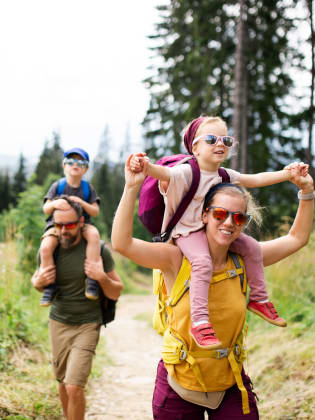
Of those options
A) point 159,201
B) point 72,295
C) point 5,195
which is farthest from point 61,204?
point 5,195

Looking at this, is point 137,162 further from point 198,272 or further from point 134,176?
point 198,272

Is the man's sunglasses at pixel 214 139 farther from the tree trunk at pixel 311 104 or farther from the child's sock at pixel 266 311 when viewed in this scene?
the tree trunk at pixel 311 104

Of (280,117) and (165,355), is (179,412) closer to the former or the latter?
(165,355)

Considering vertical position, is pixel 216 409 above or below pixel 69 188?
below

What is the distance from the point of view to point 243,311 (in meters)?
2.32

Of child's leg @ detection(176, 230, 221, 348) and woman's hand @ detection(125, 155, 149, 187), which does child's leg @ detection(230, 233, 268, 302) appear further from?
woman's hand @ detection(125, 155, 149, 187)

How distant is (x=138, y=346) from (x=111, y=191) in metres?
41.0

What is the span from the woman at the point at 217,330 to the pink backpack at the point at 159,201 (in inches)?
4.1

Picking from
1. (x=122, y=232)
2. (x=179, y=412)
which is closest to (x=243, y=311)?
(x=179, y=412)

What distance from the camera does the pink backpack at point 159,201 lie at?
2270mm

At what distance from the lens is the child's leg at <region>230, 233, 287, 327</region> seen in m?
2.39

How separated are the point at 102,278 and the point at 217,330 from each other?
1.96 m

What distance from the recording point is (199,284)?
2.13 m

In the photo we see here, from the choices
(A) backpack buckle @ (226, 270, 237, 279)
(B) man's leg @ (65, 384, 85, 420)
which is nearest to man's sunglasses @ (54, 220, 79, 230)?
(B) man's leg @ (65, 384, 85, 420)
